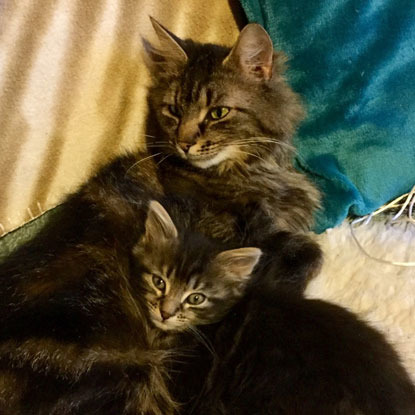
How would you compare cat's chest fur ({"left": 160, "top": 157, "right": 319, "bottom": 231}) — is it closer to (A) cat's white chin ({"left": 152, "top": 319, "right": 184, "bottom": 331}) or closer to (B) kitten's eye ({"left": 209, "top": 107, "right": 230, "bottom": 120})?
(B) kitten's eye ({"left": 209, "top": 107, "right": 230, "bottom": 120})

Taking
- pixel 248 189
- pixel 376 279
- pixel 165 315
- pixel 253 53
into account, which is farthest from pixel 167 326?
pixel 253 53

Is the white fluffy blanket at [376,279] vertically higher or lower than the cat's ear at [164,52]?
lower

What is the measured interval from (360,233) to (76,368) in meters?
1.14

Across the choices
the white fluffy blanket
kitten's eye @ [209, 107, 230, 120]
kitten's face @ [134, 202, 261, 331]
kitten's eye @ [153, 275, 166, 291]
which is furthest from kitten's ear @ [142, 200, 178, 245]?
the white fluffy blanket

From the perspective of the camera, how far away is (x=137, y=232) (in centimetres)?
160

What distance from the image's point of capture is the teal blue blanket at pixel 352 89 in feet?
5.59

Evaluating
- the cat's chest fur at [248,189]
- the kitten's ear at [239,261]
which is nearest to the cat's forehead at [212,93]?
the cat's chest fur at [248,189]

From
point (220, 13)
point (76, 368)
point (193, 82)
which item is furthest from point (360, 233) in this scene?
point (76, 368)

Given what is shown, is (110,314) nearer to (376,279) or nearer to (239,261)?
(239,261)

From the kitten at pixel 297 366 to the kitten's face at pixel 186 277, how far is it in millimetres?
98

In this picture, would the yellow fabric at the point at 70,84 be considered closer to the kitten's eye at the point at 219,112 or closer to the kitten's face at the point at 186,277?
the kitten's eye at the point at 219,112

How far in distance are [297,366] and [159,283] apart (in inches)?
19.8

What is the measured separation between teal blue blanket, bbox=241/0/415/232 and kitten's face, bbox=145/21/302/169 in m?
0.14

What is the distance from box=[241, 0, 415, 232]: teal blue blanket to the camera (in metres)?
1.70
